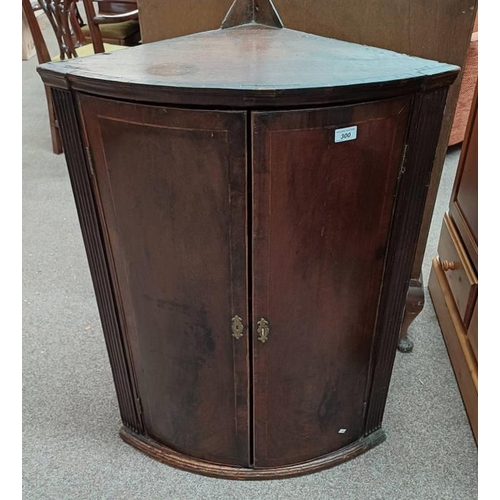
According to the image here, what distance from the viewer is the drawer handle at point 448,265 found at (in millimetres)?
1646

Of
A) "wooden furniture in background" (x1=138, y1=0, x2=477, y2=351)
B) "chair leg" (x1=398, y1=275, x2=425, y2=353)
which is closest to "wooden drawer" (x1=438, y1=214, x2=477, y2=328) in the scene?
"chair leg" (x1=398, y1=275, x2=425, y2=353)

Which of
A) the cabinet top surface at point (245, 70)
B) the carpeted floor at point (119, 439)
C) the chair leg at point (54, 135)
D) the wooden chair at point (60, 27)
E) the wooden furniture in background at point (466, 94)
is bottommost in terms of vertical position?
the carpeted floor at point (119, 439)

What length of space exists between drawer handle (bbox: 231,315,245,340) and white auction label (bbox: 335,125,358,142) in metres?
0.39

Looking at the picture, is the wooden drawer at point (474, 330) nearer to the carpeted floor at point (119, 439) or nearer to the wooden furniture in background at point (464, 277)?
the wooden furniture in background at point (464, 277)

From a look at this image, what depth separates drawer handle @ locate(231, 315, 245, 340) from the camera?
1006mm

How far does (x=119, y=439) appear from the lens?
1.38 metres

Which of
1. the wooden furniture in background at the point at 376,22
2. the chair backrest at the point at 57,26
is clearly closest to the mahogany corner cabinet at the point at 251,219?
the wooden furniture in background at the point at 376,22

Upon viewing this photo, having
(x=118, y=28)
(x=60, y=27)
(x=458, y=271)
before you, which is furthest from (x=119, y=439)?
(x=118, y=28)

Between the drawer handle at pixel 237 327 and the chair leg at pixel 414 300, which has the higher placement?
the drawer handle at pixel 237 327

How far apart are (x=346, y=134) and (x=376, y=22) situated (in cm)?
49

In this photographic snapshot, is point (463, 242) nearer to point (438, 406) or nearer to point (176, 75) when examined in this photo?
point (438, 406)

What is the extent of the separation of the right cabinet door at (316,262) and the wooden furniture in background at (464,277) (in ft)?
1.35

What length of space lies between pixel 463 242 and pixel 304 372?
80 cm

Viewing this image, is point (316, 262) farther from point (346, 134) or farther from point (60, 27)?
point (60, 27)
